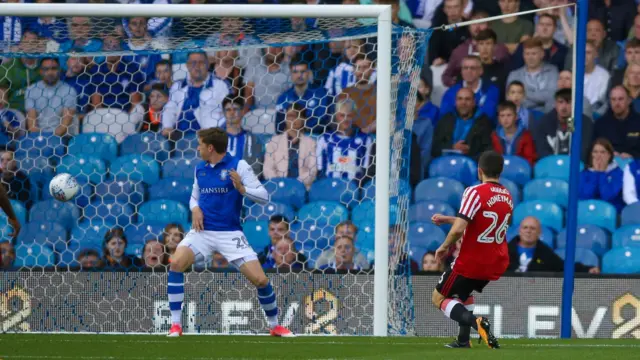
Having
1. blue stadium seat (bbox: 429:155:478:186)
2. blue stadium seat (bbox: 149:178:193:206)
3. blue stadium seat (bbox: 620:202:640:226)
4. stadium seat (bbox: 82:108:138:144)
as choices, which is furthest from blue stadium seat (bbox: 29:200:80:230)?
blue stadium seat (bbox: 620:202:640:226)

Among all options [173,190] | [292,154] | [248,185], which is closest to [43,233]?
[173,190]

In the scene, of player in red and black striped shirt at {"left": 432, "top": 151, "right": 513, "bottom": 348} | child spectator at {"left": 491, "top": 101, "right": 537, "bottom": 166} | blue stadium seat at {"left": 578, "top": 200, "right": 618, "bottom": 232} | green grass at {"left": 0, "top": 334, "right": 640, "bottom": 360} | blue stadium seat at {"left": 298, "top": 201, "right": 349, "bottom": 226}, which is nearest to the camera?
green grass at {"left": 0, "top": 334, "right": 640, "bottom": 360}

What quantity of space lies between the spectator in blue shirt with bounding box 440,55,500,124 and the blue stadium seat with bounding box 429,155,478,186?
1.87ft

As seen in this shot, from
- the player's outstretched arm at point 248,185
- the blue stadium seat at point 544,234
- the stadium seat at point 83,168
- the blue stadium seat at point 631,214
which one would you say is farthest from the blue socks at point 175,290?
the blue stadium seat at point 631,214

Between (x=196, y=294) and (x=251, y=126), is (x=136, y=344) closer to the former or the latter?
(x=196, y=294)

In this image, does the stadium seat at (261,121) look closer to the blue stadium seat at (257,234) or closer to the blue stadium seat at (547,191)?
the blue stadium seat at (257,234)

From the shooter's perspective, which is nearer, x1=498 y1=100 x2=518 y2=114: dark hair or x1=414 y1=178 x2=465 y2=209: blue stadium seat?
x1=414 y1=178 x2=465 y2=209: blue stadium seat

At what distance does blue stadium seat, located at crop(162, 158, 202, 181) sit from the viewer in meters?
10.0

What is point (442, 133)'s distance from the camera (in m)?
10.6

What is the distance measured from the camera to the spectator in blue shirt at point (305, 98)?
33.0 feet

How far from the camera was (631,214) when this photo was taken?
1010 centimetres

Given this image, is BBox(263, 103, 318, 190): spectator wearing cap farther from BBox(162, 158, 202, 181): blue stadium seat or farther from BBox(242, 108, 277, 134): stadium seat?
BBox(162, 158, 202, 181): blue stadium seat

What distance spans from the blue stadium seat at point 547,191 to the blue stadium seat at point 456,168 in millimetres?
522

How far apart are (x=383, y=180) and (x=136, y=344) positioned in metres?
2.20
